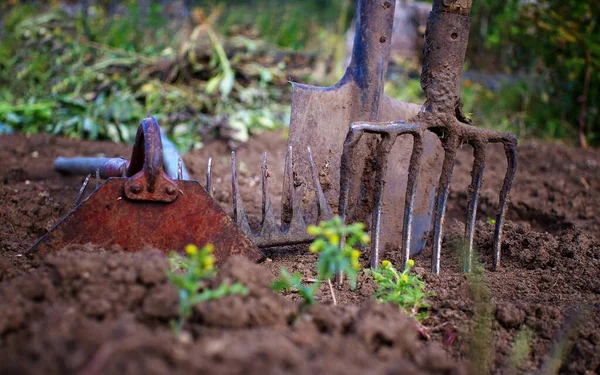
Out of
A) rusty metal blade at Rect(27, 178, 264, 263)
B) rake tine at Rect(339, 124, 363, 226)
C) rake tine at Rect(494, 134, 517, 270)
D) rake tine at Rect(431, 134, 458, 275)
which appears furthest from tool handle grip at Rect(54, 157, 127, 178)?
rake tine at Rect(494, 134, 517, 270)

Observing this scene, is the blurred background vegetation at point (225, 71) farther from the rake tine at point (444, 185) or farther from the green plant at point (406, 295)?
the green plant at point (406, 295)

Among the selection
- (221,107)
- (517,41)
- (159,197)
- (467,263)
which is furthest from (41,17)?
(467,263)

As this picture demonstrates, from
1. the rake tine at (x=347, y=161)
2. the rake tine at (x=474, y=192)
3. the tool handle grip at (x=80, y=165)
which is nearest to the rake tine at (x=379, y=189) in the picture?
the rake tine at (x=347, y=161)

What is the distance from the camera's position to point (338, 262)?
4.91 feet

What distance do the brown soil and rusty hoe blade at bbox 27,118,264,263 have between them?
13cm

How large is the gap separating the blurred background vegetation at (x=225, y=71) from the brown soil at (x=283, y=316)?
2.40m

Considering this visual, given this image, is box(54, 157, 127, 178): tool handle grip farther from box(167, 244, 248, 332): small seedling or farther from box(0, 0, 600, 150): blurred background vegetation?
box(167, 244, 248, 332): small seedling

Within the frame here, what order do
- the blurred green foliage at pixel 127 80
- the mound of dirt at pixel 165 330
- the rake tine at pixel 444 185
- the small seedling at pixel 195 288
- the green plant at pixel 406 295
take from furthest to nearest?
the blurred green foliage at pixel 127 80 → the rake tine at pixel 444 185 → the green plant at pixel 406 295 → the small seedling at pixel 195 288 → the mound of dirt at pixel 165 330

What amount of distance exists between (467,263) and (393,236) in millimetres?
398

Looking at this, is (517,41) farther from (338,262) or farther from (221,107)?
(338,262)

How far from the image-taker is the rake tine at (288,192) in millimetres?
2529

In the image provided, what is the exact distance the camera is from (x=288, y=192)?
2.62 metres

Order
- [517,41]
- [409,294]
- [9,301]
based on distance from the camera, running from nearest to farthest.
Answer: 1. [9,301]
2. [409,294]
3. [517,41]

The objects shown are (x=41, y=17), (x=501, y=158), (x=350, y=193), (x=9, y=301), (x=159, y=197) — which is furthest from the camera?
(x=41, y=17)
